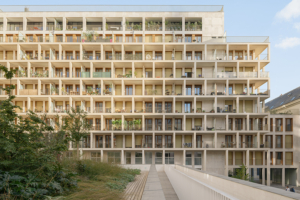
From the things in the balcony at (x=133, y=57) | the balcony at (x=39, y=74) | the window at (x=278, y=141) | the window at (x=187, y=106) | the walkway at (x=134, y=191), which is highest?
the balcony at (x=133, y=57)

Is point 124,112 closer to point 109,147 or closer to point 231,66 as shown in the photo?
point 109,147

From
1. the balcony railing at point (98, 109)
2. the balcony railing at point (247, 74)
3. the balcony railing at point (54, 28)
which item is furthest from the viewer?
the balcony railing at point (54, 28)

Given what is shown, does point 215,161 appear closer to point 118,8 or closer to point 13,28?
point 118,8

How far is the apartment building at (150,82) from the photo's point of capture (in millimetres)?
33875

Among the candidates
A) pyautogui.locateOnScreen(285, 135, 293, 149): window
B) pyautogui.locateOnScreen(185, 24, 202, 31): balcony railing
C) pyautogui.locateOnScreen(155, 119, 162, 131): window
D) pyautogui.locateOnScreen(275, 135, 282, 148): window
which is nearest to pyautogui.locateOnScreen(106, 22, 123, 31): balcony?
pyautogui.locateOnScreen(185, 24, 202, 31): balcony railing

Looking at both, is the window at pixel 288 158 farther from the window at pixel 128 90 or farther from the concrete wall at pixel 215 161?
the window at pixel 128 90

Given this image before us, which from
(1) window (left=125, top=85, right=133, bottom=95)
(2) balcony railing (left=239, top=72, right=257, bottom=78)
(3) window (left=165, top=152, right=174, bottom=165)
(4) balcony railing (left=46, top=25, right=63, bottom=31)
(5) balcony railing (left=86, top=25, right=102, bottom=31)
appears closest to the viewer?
(2) balcony railing (left=239, top=72, right=257, bottom=78)

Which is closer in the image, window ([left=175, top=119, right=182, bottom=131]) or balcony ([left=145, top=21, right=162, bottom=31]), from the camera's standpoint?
window ([left=175, top=119, right=182, bottom=131])

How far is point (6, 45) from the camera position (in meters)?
35.0

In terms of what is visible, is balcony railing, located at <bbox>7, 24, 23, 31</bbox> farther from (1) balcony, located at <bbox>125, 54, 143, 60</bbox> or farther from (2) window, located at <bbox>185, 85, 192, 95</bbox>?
(2) window, located at <bbox>185, 85, 192, 95</bbox>

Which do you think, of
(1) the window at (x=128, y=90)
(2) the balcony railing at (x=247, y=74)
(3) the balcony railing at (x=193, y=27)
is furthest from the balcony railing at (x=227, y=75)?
(1) the window at (x=128, y=90)

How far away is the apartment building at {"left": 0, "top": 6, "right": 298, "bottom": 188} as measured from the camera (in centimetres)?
3388

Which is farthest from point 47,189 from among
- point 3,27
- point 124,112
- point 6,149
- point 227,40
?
point 3,27

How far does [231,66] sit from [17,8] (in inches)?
1292
